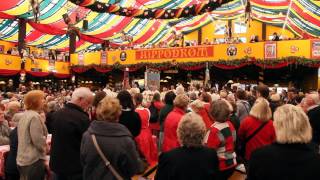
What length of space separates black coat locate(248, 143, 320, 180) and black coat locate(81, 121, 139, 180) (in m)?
0.89

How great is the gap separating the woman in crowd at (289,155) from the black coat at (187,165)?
0.34 m

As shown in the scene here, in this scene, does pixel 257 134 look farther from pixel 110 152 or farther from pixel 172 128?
pixel 110 152

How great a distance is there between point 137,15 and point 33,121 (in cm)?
597

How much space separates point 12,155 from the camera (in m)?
3.68

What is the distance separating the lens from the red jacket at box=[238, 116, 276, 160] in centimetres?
364

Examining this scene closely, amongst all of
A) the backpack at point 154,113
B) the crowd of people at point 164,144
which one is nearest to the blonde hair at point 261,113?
the crowd of people at point 164,144

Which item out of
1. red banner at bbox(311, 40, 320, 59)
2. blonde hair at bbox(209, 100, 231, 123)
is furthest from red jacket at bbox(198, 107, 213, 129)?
red banner at bbox(311, 40, 320, 59)

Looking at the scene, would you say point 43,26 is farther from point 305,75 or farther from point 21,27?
point 305,75

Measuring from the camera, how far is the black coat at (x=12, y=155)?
142 inches

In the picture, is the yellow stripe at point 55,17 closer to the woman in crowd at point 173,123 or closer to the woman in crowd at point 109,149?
the woman in crowd at point 173,123

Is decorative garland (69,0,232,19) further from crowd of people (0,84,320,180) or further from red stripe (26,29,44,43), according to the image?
red stripe (26,29,44,43)

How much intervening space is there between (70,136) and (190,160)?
3.86 feet

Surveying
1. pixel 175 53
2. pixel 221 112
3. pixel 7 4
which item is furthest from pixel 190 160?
pixel 7 4

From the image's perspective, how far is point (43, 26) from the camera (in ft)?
59.2
